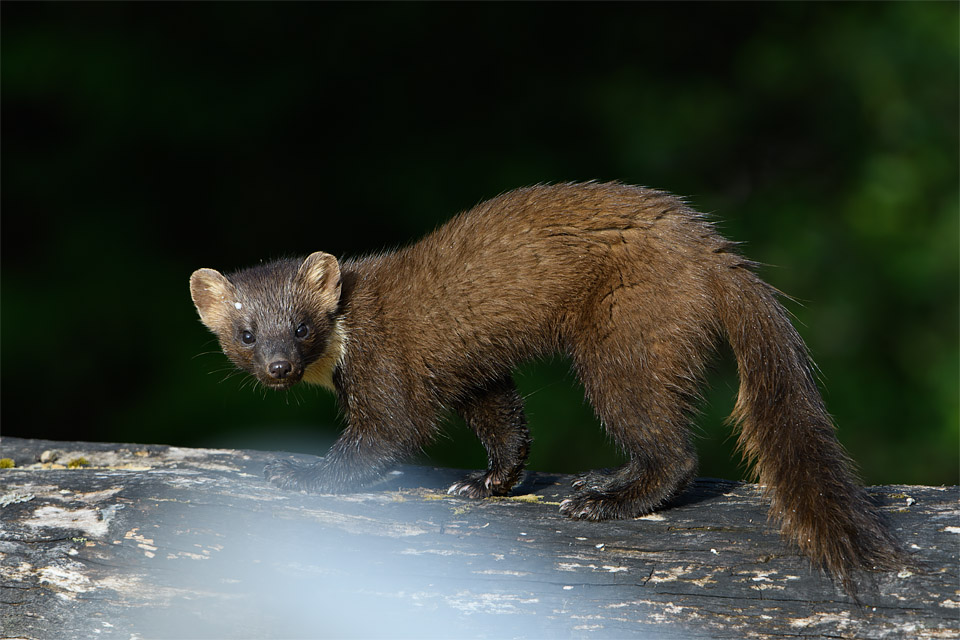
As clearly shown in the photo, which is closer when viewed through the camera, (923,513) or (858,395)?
(923,513)

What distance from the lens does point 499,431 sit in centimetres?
455

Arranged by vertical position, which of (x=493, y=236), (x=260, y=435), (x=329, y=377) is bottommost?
(x=260, y=435)

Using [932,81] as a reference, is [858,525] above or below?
below

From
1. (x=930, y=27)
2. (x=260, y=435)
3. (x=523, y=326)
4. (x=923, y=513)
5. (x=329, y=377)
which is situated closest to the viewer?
(x=923, y=513)

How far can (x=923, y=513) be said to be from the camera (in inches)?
144

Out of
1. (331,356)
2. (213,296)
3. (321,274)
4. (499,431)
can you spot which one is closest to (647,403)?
(499,431)

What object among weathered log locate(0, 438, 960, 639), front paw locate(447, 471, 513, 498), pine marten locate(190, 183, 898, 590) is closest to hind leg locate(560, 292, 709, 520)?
pine marten locate(190, 183, 898, 590)

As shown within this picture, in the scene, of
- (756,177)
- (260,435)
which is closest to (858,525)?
(260,435)

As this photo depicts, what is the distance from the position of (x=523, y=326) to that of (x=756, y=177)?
5.52m

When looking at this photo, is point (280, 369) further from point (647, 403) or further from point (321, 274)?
point (647, 403)

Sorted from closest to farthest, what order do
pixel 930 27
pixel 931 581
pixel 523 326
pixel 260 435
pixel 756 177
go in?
pixel 931 581 → pixel 523 326 → pixel 260 435 → pixel 930 27 → pixel 756 177

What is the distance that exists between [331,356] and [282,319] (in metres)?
0.30

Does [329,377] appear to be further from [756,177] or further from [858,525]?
[756,177]

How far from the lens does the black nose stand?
4.32 metres
